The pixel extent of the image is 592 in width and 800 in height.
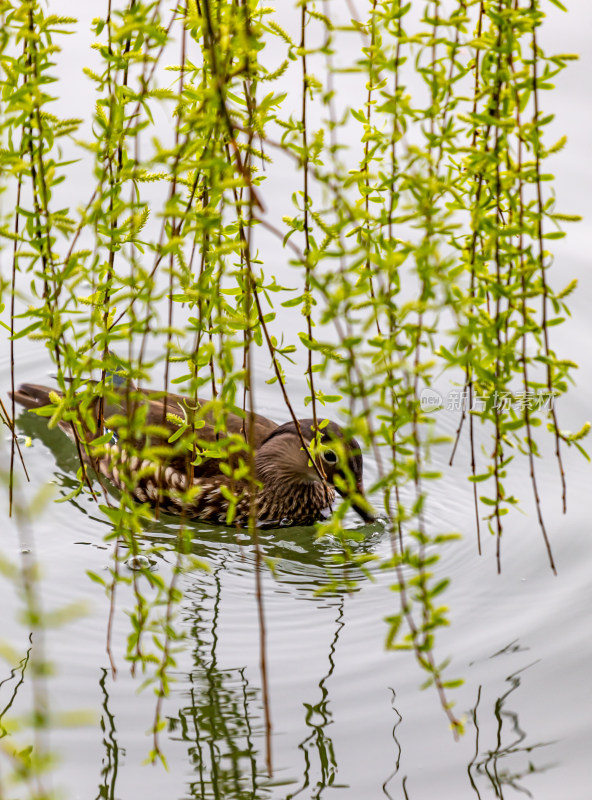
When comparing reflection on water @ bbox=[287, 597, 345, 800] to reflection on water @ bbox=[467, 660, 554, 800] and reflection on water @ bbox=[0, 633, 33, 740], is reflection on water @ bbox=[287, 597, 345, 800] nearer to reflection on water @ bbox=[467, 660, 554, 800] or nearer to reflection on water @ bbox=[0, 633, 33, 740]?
reflection on water @ bbox=[467, 660, 554, 800]

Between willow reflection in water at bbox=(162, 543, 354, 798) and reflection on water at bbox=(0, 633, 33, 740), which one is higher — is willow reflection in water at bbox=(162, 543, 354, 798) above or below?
below

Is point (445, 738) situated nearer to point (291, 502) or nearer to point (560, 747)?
point (560, 747)

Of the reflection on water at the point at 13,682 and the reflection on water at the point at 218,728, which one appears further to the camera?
the reflection on water at the point at 13,682

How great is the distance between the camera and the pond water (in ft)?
9.05

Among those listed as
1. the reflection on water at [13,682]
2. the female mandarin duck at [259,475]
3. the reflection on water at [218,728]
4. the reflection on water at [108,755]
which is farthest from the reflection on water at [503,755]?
the female mandarin duck at [259,475]

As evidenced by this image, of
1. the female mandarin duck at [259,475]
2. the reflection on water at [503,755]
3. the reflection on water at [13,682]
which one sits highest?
the female mandarin duck at [259,475]

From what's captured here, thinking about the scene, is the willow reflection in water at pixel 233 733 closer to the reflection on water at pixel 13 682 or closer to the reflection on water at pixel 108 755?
the reflection on water at pixel 108 755

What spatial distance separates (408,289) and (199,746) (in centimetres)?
294

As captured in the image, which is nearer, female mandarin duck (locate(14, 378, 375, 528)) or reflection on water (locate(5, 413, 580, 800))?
reflection on water (locate(5, 413, 580, 800))

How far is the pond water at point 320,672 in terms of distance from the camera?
2.76 m

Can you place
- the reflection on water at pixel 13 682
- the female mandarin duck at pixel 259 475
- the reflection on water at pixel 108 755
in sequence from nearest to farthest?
the reflection on water at pixel 108 755, the reflection on water at pixel 13 682, the female mandarin duck at pixel 259 475

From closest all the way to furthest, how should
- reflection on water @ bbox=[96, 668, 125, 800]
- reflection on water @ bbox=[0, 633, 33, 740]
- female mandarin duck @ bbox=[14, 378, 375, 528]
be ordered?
1. reflection on water @ bbox=[96, 668, 125, 800]
2. reflection on water @ bbox=[0, 633, 33, 740]
3. female mandarin duck @ bbox=[14, 378, 375, 528]

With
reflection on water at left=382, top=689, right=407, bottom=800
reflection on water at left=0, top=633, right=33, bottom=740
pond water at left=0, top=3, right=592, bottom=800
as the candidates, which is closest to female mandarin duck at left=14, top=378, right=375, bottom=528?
pond water at left=0, top=3, right=592, bottom=800

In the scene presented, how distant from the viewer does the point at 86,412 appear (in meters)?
2.22
